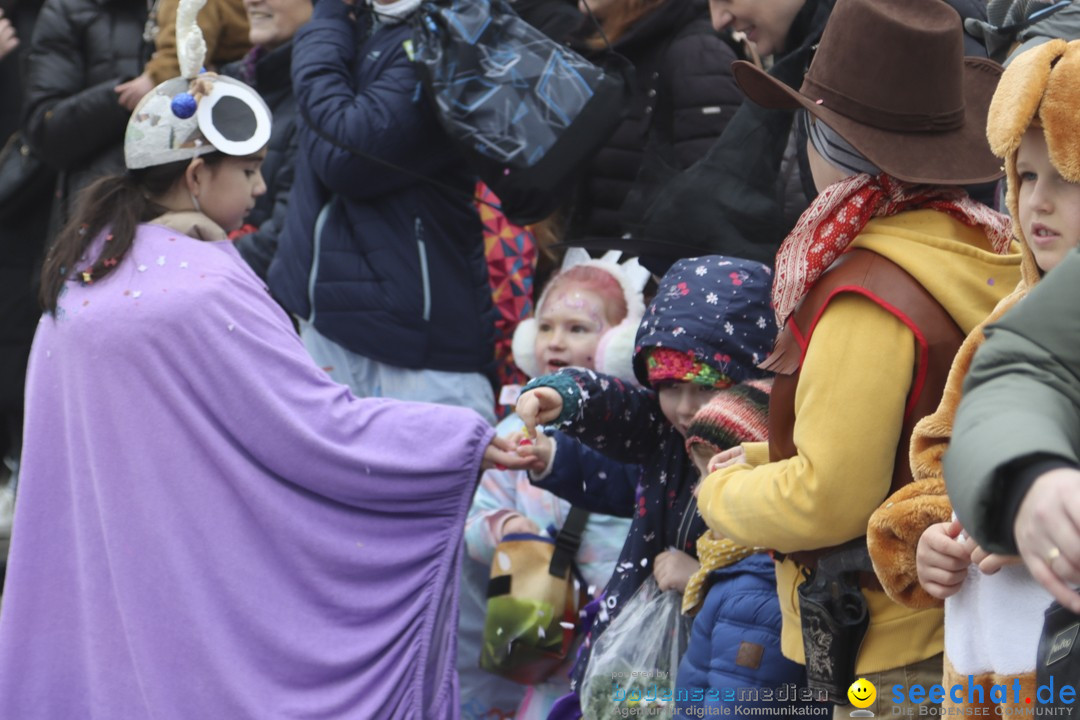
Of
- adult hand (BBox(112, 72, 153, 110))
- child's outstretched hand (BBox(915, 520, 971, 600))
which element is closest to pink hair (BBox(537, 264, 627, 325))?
adult hand (BBox(112, 72, 153, 110))

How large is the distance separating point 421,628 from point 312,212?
1741mm

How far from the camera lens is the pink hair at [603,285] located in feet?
16.0

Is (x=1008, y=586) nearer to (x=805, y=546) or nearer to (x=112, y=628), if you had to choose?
(x=805, y=546)

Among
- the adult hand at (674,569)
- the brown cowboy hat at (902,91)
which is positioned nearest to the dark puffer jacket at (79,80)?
the adult hand at (674,569)

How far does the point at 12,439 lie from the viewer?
6.72 m

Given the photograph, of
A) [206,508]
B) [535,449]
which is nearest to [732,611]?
[535,449]

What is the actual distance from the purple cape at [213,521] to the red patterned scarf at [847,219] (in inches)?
57.5

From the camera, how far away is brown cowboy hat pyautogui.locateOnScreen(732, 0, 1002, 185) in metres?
2.99

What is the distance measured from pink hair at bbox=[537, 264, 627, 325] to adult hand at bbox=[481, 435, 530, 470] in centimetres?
75

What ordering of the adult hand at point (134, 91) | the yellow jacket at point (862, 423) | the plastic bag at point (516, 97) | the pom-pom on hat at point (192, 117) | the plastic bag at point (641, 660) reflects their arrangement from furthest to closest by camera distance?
the adult hand at point (134, 91) < the plastic bag at point (516, 97) < the pom-pom on hat at point (192, 117) < the plastic bag at point (641, 660) < the yellow jacket at point (862, 423)

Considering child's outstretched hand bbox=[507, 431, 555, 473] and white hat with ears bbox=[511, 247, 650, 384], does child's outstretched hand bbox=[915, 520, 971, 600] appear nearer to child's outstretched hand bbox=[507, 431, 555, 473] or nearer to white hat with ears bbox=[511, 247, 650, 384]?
child's outstretched hand bbox=[507, 431, 555, 473]

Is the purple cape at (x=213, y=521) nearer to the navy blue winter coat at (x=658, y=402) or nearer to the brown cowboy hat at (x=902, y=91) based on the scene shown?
the navy blue winter coat at (x=658, y=402)

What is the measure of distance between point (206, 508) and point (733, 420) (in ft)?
4.90

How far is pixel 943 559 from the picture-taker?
7.40 ft
